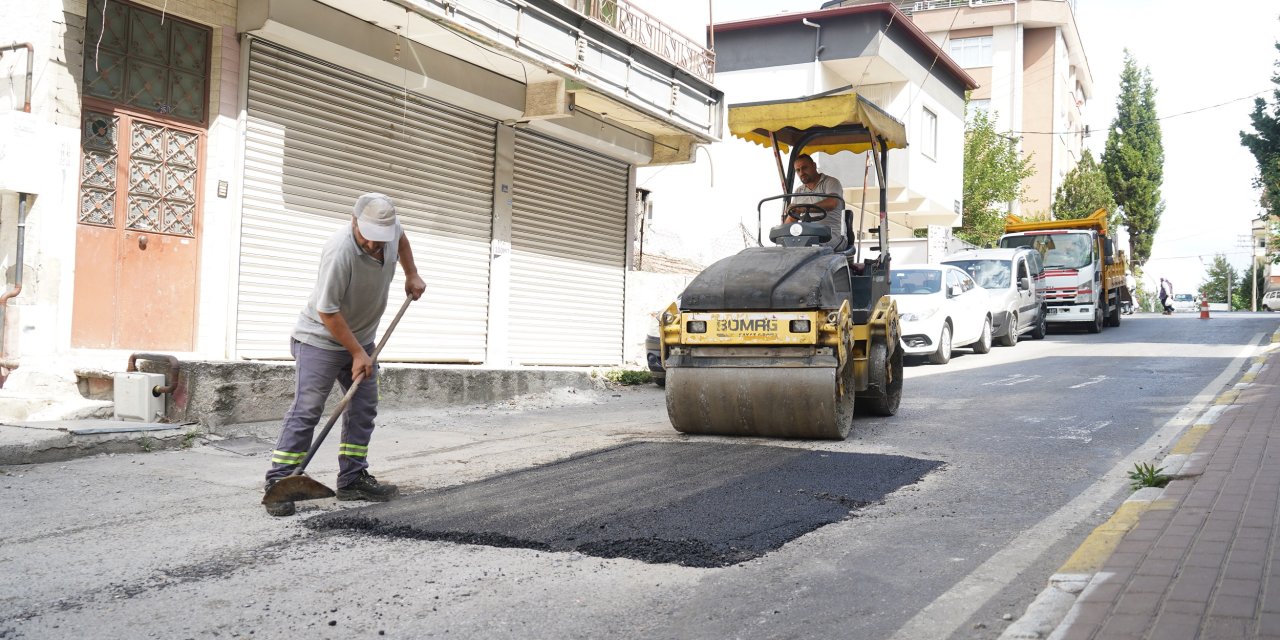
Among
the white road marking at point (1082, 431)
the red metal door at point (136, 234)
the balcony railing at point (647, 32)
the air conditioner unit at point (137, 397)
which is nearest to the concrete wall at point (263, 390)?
the air conditioner unit at point (137, 397)

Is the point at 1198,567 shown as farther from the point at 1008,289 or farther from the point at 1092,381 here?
the point at 1008,289

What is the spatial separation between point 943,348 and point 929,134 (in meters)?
16.3

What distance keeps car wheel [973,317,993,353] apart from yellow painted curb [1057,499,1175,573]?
42.4 feet

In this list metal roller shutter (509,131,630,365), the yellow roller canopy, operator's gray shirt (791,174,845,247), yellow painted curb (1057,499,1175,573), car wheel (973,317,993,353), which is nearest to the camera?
yellow painted curb (1057,499,1175,573)

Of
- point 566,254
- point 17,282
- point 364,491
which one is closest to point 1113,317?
point 566,254

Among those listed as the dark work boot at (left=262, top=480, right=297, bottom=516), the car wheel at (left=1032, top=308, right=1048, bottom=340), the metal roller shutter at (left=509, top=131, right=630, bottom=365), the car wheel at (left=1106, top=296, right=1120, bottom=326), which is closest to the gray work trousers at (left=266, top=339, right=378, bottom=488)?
the dark work boot at (left=262, top=480, right=297, bottom=516)

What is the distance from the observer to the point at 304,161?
10852 millimetres

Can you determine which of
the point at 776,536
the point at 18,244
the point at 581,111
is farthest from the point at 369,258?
the point at 581,111

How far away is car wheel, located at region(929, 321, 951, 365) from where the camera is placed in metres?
16.5

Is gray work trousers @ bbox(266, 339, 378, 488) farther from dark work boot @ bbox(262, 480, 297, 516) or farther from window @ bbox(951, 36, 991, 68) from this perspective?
window @ bbox(951, 36, 991, 68)

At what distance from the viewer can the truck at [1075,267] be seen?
23.1 meters

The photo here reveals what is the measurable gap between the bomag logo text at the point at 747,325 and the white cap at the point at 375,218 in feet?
10.6

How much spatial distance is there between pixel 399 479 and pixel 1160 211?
60466mm

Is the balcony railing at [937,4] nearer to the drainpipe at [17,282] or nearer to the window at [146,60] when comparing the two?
the window at [146,60]
